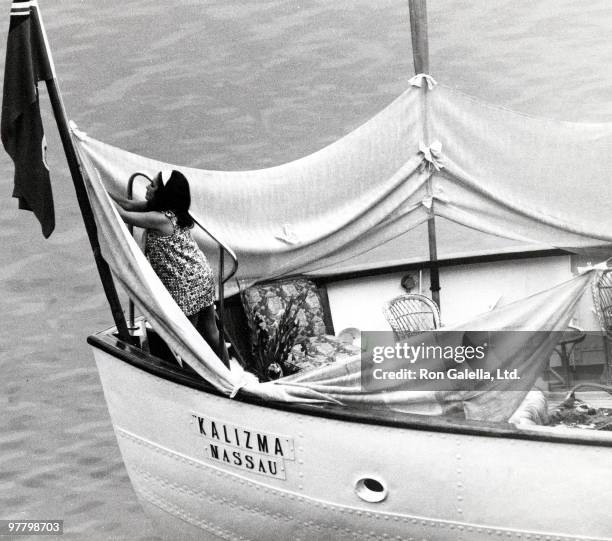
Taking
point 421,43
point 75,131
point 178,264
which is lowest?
point 178,264

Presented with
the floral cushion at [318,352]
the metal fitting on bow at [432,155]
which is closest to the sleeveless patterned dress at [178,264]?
the floral cushion at [318,352]

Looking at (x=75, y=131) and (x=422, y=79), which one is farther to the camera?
(x=422, y=79)

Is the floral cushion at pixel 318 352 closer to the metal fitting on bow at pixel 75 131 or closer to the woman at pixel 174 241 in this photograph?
the woman at pixel 174 241

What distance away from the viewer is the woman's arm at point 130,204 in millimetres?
7199

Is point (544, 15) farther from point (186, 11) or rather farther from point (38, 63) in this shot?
point (38, 63)

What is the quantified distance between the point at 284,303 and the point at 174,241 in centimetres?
132

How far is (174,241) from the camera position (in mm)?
7219

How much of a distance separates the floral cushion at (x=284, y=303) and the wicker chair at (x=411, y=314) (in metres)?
0.53

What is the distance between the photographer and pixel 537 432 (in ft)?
20.3

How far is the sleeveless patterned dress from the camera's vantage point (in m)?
7.21

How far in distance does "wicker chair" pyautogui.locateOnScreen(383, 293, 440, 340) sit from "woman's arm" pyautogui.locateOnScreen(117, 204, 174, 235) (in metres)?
2.00

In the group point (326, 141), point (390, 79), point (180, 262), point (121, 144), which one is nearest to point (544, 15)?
point (390, 79)

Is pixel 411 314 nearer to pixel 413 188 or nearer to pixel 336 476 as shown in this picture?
pixel 413 188

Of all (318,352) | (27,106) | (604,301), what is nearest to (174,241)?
(27,106)
